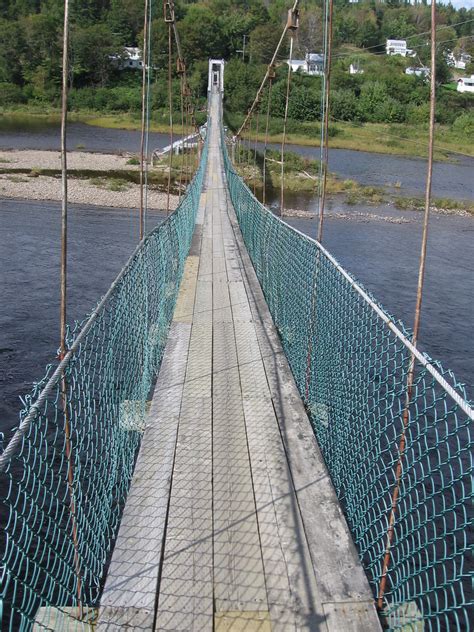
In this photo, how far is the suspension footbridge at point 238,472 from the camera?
6.12 feet

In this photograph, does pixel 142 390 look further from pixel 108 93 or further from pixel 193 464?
pixel 108 93

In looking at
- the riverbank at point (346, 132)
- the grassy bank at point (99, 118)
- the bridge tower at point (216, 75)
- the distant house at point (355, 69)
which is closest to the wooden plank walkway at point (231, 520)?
the riverbank at point (346, 132)

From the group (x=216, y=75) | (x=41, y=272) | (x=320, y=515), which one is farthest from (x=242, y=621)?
(x=216, y=75)

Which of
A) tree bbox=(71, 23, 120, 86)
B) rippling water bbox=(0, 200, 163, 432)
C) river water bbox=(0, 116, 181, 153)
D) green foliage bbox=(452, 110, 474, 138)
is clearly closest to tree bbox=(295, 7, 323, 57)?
tree bbox=(71, 23, 120, 86)

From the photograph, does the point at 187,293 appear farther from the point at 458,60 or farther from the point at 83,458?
the point at 458,60

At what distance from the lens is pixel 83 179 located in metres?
21.7

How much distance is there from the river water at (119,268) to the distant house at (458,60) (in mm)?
53190

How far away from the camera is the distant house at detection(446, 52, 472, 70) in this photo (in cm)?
6881

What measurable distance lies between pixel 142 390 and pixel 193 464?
0.89m

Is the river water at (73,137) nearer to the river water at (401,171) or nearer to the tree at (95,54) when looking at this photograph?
the river water at (401,171)

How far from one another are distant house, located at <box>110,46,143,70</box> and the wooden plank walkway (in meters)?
58.4

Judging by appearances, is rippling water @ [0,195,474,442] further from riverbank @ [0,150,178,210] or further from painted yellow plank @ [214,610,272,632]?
painted yellow plank @ [214,610,272,632]

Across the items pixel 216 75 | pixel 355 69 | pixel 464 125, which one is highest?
pixel 355 69

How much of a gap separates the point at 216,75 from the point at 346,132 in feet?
55.8
